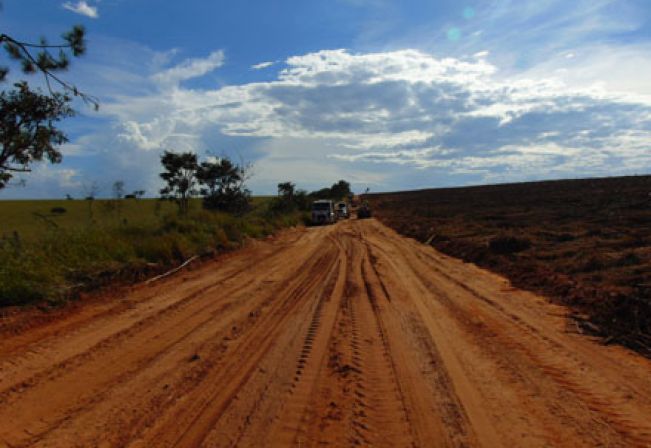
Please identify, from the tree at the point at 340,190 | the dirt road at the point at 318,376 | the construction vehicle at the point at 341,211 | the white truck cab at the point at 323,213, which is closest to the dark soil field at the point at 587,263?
the dirt road at the point at 318,376

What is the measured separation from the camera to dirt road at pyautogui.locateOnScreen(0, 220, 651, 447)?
391 centimetres

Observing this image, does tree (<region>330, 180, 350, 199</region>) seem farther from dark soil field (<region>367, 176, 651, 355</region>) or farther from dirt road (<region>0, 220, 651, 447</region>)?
dirt road (<region>0, 220, 651, 447</region>)

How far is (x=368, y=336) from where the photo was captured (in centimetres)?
669

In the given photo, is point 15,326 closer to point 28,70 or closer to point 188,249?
point 28,70

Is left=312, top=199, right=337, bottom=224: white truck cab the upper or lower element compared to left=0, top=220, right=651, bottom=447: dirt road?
upper

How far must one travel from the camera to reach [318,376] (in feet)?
16.8

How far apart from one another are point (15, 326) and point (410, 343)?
5.83m

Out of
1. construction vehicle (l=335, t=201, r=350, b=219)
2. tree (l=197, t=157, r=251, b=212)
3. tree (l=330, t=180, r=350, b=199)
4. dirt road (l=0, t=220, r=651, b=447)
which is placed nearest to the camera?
dirt road (l=0, t=220, r=651, b=447)

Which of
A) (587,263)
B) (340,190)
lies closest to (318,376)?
(587,263)

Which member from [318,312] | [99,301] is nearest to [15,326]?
[99,301]

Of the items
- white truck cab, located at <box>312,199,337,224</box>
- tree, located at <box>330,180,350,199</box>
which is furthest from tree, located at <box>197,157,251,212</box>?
tree, located at <box>330,180,350,199</box>

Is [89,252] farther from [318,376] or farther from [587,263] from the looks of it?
[587,263]

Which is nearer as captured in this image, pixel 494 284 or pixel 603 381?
pixel 603 381

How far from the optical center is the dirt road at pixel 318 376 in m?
3.91
